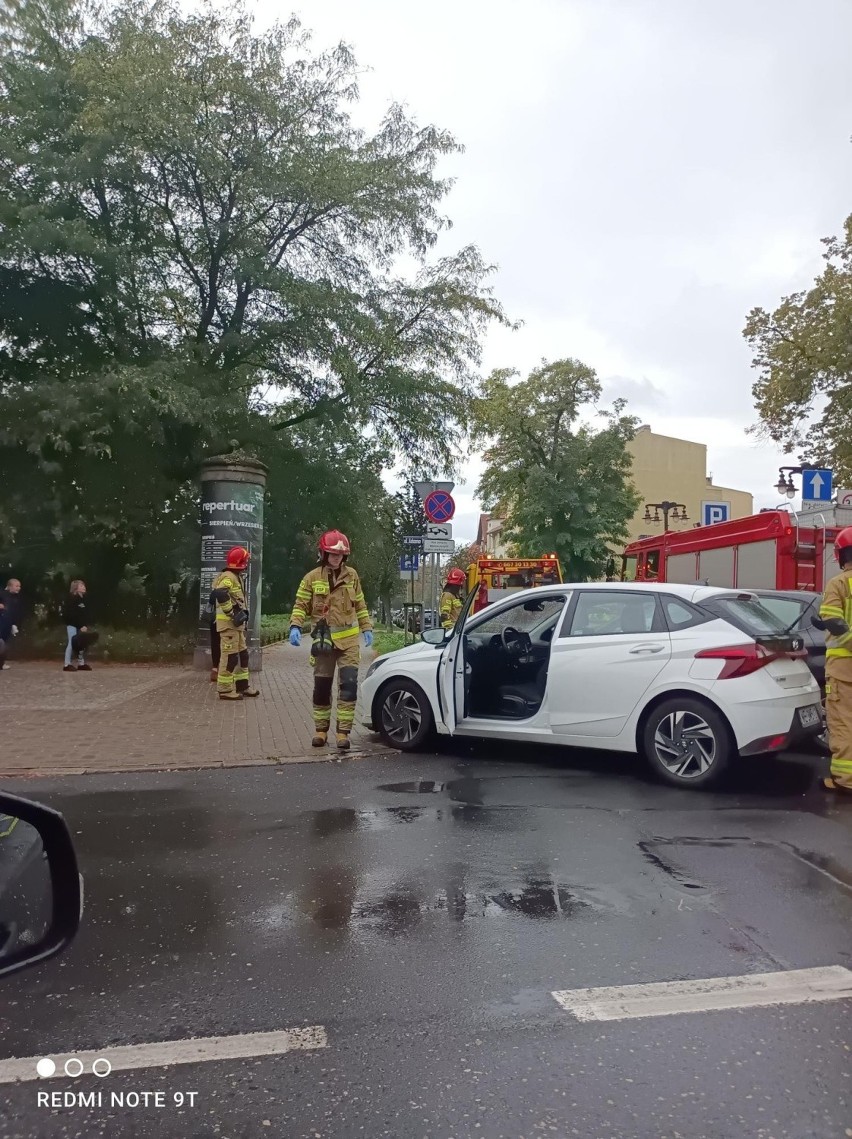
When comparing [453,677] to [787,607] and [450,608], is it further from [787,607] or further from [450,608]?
[450,608]

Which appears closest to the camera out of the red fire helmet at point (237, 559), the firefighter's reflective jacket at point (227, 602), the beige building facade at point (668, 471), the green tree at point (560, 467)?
the firefighter's reflective jacket at point (227, 602)

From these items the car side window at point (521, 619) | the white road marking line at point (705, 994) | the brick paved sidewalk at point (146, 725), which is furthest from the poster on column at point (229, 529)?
the white road marking line at point (705, 994)

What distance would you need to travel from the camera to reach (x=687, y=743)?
7.00 metres

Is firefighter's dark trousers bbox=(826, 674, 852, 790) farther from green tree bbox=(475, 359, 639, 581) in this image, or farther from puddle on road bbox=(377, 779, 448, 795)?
green tree bbox=(475, 359, 639, 581)

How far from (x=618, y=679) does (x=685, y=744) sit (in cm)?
70

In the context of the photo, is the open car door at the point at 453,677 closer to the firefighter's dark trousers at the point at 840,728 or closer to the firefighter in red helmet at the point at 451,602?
the firefighter's dark trousers at the point at 840,728

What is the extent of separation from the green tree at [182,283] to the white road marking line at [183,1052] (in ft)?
45.6

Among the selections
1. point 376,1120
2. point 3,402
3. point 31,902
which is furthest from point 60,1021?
point 3,402

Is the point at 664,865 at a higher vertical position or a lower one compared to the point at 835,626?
lower

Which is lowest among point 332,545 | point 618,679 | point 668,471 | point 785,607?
point 618,679

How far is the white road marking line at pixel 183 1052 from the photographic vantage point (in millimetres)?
2930

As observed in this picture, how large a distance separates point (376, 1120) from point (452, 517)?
1289cm

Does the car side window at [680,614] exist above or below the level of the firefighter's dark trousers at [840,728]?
above

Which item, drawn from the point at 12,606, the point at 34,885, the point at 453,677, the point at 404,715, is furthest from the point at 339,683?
the point at 12,606
